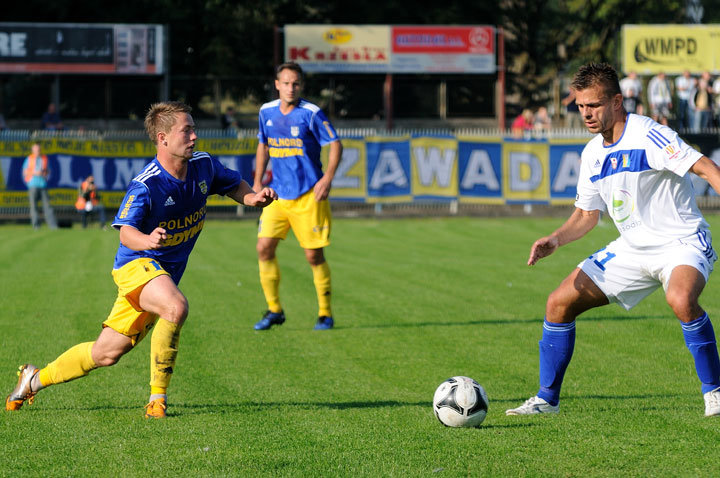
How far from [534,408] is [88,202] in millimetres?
20956

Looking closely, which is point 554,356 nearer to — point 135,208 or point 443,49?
point 135,208

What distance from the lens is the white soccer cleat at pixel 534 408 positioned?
6.25 metres

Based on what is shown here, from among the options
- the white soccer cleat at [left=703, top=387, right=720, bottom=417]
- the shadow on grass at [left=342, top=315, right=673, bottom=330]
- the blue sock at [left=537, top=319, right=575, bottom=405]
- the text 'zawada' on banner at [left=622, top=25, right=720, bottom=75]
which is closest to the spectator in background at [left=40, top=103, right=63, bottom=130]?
the text 'zawada' on banner at [left=622, top=25, right=720, bottom=75]

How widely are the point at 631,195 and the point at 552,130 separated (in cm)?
2279

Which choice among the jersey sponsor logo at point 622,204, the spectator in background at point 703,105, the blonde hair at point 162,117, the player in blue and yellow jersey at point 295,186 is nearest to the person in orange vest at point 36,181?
the player in blue and yellow jersey at point 295,186

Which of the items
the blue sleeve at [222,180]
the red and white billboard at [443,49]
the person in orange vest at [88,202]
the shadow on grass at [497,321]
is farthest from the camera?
the red and white billboard at [443,49]

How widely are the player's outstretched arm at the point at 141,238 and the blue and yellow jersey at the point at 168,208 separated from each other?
0.21 feet

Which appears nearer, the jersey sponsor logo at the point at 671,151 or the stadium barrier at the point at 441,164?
the jersey sponsor logo at the point at 671,151

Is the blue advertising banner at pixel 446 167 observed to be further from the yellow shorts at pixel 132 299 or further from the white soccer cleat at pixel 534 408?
the white soccer cleat at pixel 534 408

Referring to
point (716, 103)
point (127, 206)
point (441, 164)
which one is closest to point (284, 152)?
point (127, 206)

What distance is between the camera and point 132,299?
6051mm

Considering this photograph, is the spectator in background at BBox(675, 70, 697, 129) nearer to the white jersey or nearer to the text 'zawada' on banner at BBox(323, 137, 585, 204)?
the text 'zawada' on banner at BBox(323, 137, 585, 204)

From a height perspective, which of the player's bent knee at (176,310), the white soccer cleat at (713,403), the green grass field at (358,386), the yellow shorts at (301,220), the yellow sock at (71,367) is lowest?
the green grass field at (358,386)

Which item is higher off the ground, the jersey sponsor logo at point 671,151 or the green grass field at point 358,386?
the jersey sponsor logo at point 671,151
